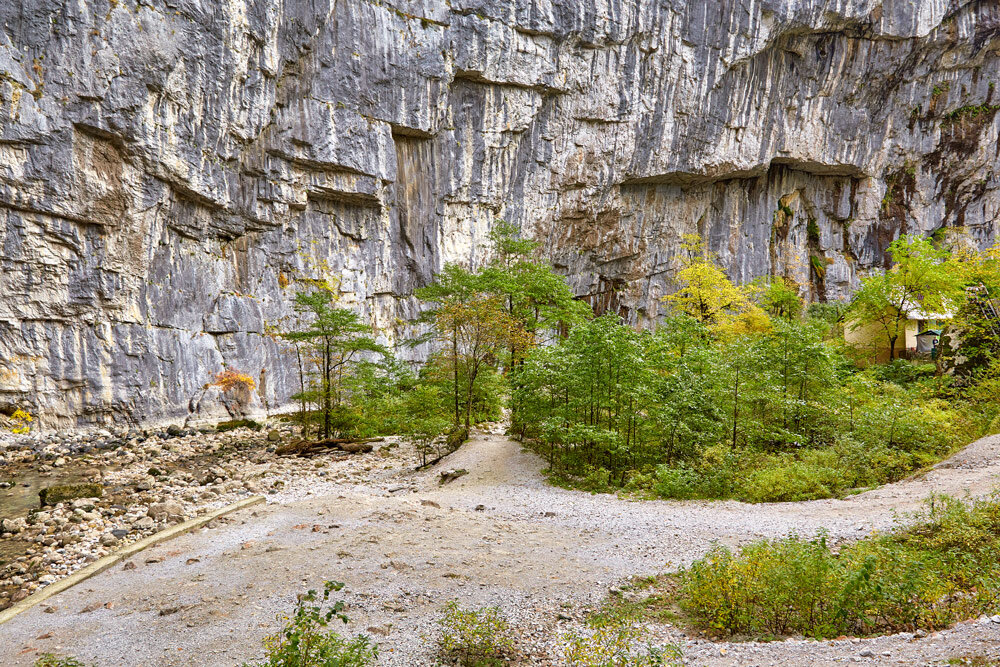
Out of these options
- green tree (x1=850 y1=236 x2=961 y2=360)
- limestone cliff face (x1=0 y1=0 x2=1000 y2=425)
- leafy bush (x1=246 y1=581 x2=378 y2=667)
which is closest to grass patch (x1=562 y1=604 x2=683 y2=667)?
leafy bush (x1=246 y1=581 x2=378 y2=667)

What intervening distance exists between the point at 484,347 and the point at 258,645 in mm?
11191

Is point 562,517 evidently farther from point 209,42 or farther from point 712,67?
point 712,67

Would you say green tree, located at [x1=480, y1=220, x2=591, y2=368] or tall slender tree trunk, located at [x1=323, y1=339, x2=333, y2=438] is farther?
green tree, located at [x1=480, y1=220, x2=591, y2=368]

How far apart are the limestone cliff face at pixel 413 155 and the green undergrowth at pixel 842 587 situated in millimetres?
23004

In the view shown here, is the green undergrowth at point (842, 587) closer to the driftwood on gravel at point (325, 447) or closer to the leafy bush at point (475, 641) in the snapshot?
the leafy bush at point (475, 641)

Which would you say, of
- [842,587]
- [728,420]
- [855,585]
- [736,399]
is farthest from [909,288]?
[855,585]

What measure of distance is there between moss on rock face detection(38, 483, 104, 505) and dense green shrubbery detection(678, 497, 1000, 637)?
43.2 feet

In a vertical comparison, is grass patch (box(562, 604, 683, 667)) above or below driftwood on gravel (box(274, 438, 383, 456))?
above

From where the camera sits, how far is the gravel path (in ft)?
16.9

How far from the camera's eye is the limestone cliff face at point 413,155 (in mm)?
20391

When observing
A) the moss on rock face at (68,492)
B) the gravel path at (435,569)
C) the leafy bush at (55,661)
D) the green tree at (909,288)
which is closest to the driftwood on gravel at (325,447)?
the moss on rock face at (68,492)

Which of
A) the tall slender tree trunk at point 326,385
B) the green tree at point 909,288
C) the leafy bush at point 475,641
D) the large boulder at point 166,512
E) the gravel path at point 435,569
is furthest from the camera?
the green tree at point 909,288

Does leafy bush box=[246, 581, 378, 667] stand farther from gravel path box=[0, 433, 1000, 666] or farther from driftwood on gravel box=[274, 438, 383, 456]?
driftwood on gravel box=[274, 438, 383, 456]

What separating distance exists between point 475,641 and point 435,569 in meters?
1.93
